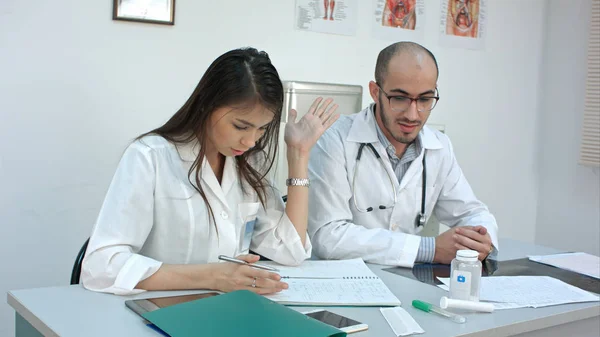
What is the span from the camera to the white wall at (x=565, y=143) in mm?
4355

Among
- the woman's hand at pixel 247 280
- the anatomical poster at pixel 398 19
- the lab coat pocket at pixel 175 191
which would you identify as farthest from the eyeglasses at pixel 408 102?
the anatomical poster at pixel 398 19

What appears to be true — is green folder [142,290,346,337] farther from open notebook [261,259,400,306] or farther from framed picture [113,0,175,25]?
framed picture [113,0,175,25]

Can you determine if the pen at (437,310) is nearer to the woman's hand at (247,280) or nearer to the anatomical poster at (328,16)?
the woman's hand at (247,280)

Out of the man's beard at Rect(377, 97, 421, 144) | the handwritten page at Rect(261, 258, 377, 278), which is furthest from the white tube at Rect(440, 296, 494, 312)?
the man's beard at Rect(377, 97, 421, 144)

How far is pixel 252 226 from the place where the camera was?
204 cm

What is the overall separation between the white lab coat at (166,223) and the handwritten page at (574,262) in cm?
85

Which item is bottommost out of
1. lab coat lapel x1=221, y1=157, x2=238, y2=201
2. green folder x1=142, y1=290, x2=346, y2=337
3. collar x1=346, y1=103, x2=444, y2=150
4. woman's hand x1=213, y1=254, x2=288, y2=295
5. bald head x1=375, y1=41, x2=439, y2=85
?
green folder x1=142, y1=290, x2=346, y2=337

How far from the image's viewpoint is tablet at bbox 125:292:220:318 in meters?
1.51

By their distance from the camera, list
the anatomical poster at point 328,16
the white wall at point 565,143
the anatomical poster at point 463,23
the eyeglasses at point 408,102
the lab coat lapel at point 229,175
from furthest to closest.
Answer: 1. the white wall at point 565,143
2. the anatomical poster at point 463,23
3. the anatomical poster at point 328,16
4. the eyeglasses at point 408,102
5. the lab coat lapel at point 229,175

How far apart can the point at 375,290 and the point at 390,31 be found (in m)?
2.27

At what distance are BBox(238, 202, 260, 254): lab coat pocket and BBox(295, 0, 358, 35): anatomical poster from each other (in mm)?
1632

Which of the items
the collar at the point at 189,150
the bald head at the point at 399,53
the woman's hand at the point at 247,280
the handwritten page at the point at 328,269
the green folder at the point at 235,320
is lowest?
the handwritten page at the point at 328,269

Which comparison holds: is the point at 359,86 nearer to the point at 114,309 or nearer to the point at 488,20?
the point at 488,20

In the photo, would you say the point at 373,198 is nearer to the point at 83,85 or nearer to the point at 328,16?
the point at 83,85
